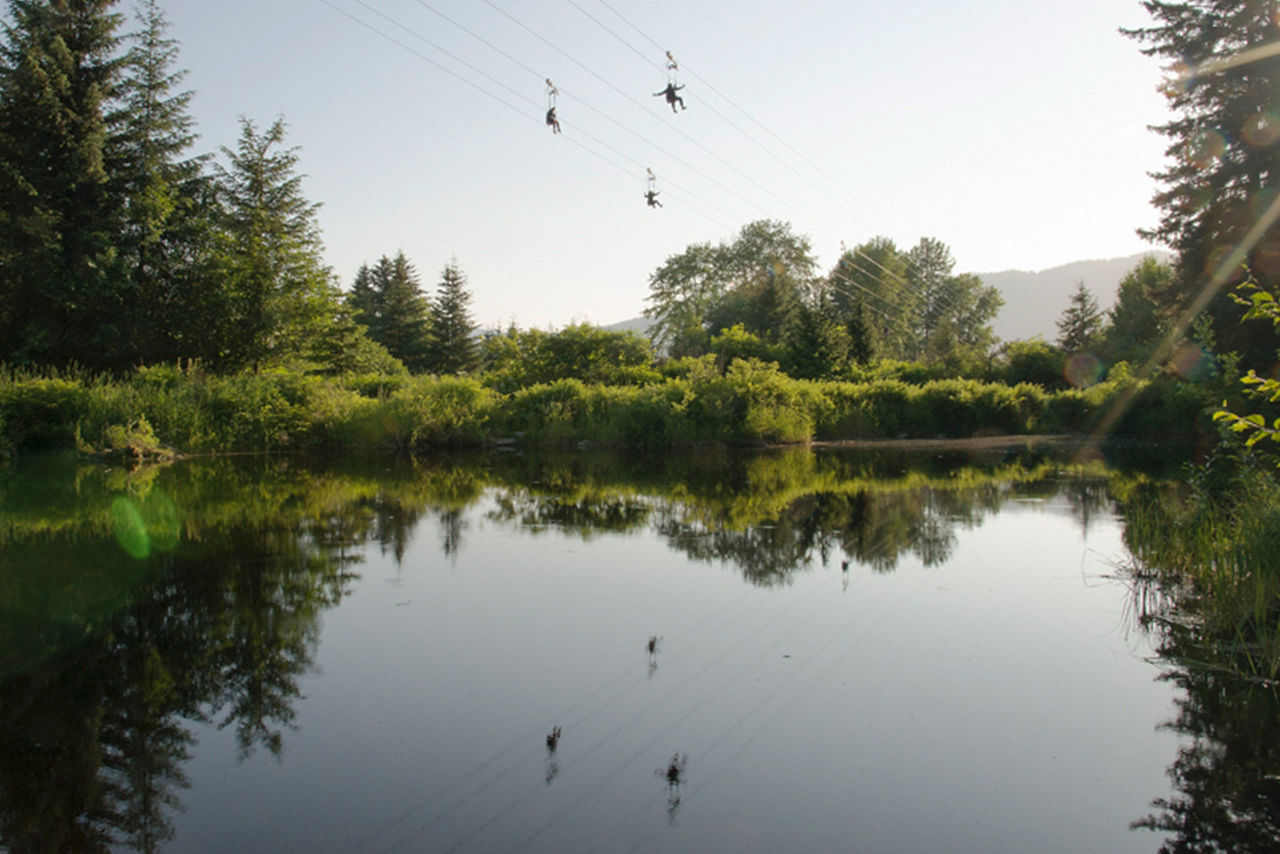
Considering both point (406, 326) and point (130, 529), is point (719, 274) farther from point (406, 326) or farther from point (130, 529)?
point (130, 529)

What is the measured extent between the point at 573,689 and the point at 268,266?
2814 cm

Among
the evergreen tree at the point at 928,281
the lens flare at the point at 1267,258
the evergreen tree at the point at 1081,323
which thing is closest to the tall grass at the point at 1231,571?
the lens flare at the point at 1267,258

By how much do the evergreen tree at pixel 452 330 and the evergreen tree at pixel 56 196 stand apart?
31.2 m

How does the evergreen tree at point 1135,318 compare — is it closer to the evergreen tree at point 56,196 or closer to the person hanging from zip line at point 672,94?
the person hanging from zip line at point 672,94

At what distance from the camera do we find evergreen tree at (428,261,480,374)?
60.0m

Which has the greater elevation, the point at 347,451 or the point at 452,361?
the point at 452,361

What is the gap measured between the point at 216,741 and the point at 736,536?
7.40 m

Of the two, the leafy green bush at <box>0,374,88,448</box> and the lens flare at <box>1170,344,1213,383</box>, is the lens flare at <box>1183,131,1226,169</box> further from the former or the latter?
the leafy green bush at <box>0,374,88,448</box>

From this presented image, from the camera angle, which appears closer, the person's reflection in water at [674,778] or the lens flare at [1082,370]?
the person's reflection in water at [674,778]

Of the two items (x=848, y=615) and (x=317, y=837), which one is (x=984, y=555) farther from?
(x=317, y=837)

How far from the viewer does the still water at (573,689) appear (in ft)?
12.9

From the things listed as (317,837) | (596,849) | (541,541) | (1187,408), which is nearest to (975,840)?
(596,849)

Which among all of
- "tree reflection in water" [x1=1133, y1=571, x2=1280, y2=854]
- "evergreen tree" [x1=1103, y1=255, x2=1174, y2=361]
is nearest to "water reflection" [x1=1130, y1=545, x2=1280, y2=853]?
"tree reflection in water" [x1=1133, y1=571, x2=1280, y2=854]

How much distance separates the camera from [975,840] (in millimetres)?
3801
